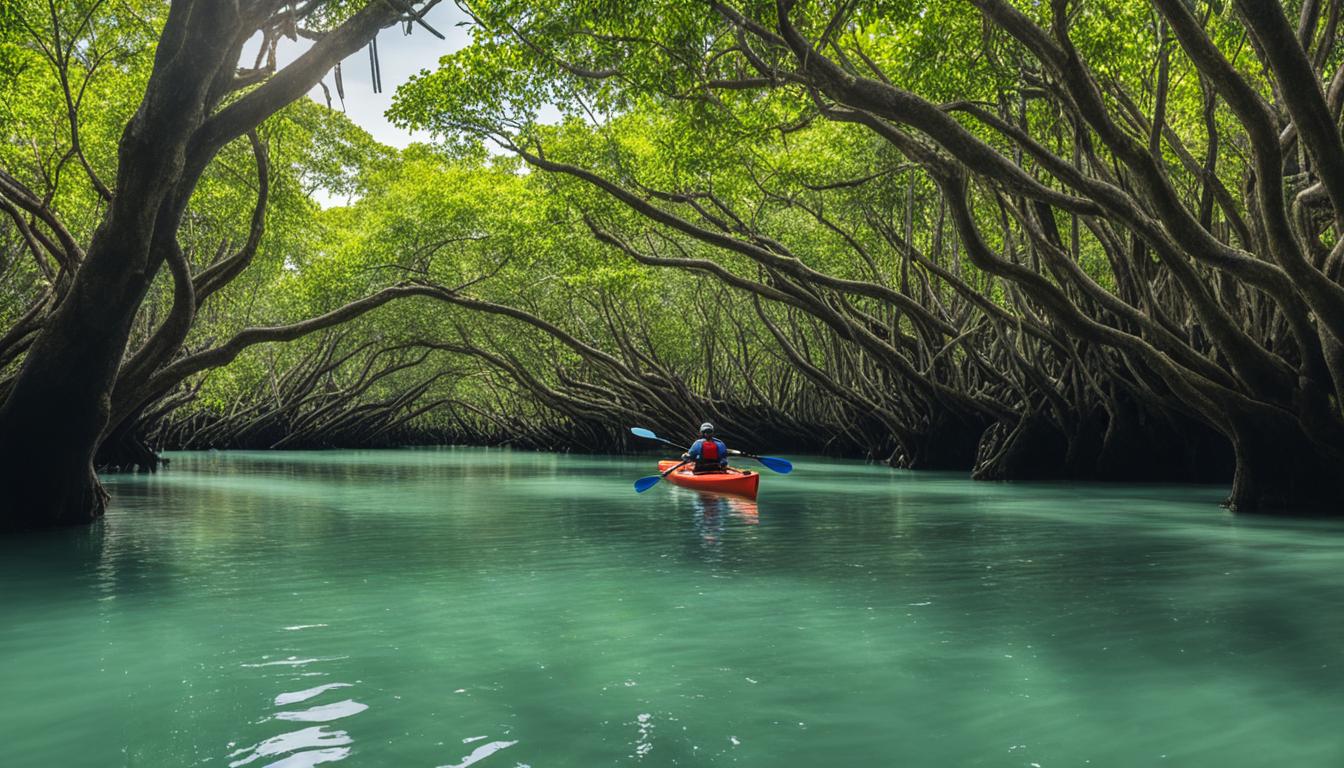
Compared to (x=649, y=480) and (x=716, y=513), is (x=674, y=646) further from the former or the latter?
(x=649, y=480)

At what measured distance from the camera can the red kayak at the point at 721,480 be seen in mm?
12141

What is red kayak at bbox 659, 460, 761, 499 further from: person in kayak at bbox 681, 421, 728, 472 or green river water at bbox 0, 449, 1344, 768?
green river water at bbox 0, 449, 1344, 768

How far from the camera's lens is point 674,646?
4.42m

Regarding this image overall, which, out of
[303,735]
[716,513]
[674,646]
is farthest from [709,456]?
[303,735]

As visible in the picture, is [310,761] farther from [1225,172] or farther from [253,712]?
[1225,172]

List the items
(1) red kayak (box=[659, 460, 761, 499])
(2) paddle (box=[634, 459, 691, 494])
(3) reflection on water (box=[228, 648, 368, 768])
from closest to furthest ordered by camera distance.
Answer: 1. (3) reflection on water (box=[228, 648, 368, 768])
2. (1) red kayak (box=[659, 460, 761, 499])
3. (2) paddle (box=[634, 459, 691, 494])

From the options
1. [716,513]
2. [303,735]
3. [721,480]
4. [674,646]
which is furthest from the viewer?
[721,480]

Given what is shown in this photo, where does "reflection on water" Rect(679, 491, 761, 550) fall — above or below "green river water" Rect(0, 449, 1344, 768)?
above

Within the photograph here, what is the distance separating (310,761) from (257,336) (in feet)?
26.0

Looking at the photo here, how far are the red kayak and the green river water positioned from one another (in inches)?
108

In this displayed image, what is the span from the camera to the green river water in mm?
3119

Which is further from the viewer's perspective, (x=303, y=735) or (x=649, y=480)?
(x=649, y=480)

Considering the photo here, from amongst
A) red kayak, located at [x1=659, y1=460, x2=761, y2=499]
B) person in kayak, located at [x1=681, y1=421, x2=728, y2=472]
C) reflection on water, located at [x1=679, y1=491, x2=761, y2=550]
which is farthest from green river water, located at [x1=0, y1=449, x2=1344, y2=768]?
person in kayak, located at [x1=681, y1=421, x2=728, y2=472]

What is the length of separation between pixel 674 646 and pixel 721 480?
324 inches
